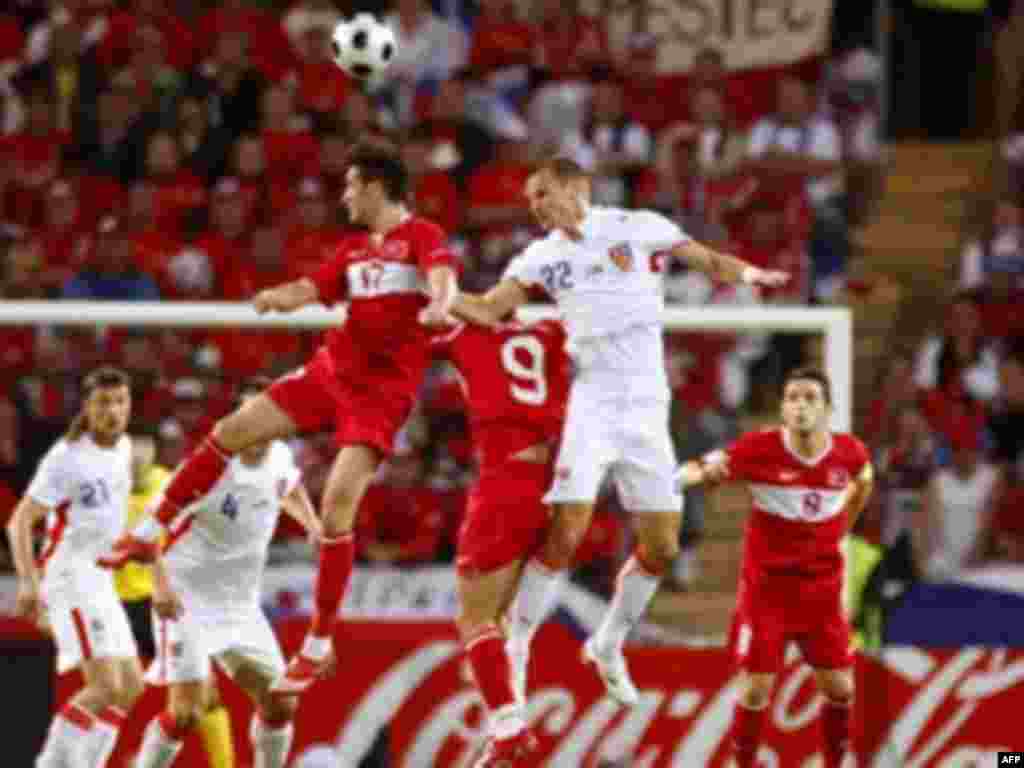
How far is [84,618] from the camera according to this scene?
48.0 ft

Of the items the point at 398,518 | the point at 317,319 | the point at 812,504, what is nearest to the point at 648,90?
the point at 398,518

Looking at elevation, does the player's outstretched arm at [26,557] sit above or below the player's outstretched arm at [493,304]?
below

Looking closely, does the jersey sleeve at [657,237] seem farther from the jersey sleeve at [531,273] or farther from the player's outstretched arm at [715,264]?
the jersey sleeve at [531,273]

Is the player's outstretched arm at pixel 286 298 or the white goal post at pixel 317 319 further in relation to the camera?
the white goal post at pixel 317 319

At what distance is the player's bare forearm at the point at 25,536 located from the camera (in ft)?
47.3

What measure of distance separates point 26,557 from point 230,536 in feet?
2.91

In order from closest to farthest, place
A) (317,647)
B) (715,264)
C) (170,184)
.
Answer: (317,647) < (715,264) < (170,184)

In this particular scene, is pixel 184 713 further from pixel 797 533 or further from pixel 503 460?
pixel 797 533

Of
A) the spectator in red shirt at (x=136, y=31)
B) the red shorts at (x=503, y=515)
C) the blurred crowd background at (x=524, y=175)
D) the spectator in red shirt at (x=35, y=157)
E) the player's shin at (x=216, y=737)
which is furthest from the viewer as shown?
the spectator in red shirt at (x=136, y=31)

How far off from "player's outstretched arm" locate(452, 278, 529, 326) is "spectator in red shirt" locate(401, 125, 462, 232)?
17.9ft

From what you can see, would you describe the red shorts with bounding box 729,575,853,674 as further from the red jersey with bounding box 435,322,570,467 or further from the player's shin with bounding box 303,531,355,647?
the player's shin with bounding box 303,531,355,647

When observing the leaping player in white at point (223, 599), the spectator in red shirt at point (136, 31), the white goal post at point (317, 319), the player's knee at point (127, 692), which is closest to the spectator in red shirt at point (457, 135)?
the spectator in red shirt at point (136, 31)

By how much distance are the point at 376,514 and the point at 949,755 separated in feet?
10.2

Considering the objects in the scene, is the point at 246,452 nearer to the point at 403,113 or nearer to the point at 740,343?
the point at 740,343
